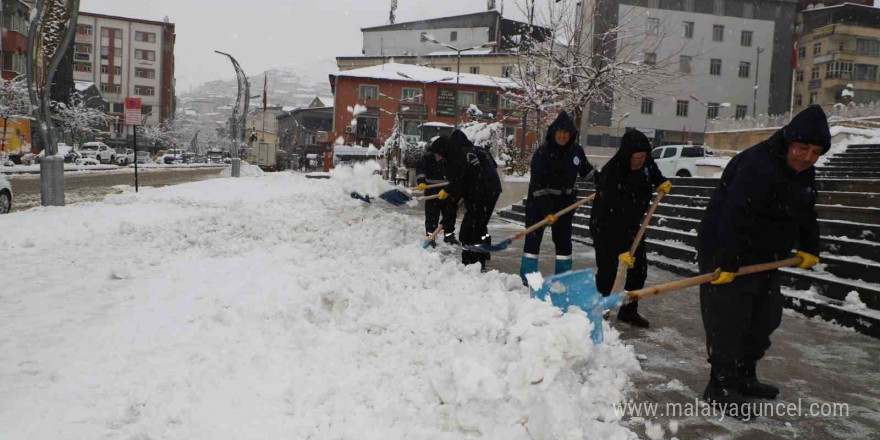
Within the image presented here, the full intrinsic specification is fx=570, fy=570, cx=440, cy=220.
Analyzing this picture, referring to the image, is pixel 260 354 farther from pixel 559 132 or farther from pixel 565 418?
pixel 559 132

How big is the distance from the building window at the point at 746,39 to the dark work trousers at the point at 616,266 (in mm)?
52210

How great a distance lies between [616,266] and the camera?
199 inches

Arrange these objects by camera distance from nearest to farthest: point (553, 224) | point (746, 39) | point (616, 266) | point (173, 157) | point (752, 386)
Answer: point (752, 386) → point (616, 266) → point (553, 224) → point (746, 39) → point (173, 157)

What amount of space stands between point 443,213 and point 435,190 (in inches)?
69.2

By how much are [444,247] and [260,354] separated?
4594mm

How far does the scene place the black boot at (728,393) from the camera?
3.20 meters

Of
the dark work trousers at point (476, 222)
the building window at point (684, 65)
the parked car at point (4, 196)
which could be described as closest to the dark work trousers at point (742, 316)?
the dark work trousers at point (476, 222)

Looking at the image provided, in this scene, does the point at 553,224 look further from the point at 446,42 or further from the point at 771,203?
the point at 446,42

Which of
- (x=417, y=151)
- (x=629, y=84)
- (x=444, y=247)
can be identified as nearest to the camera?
(x=444, y=247)

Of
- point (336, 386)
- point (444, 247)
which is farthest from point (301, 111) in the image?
point (336, 386)

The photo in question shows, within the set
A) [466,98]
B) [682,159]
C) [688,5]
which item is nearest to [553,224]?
[682,159]

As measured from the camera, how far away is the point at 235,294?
4.74 meters

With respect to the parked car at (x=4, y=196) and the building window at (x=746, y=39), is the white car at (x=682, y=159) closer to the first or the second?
the parked car at (x=4, y=196)

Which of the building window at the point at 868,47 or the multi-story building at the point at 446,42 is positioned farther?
the multi-story building at the point at 446,42
